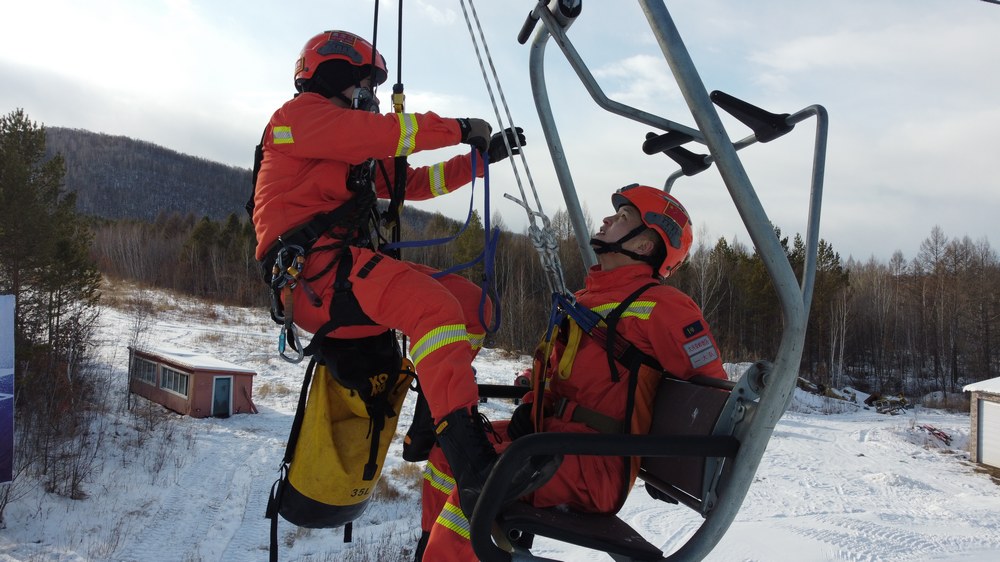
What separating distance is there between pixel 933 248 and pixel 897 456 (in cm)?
4245

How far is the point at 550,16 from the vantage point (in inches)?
100.0

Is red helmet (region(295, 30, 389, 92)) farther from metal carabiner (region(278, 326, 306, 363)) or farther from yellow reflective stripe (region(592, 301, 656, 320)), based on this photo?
yellow reflective stripe (region(592, 301, 656, 320))

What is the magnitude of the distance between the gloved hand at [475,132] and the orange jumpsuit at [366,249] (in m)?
0.04

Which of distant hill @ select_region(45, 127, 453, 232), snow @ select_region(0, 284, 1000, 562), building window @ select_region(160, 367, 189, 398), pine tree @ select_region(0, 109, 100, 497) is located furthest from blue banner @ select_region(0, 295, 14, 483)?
distant hill @ select_region(45, 127, 453, 232)

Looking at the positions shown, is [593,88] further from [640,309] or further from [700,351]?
[700,351]

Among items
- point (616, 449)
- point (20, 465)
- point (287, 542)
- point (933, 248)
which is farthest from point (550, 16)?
point (933, 248)

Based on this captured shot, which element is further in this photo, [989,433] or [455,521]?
[989,433]

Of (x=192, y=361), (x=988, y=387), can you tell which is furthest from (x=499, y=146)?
(x=988, y=387)

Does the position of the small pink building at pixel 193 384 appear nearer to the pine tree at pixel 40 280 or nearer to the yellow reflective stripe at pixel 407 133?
the pine tree at pixel 40 280

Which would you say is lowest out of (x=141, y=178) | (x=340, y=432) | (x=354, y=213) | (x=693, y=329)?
(x=340, y=432)

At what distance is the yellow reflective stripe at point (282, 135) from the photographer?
2.80 meters

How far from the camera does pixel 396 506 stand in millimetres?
14273

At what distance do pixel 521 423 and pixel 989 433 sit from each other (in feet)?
84.8

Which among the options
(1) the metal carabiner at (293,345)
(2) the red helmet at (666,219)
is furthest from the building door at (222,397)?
(2) the red helmet at (666,219)
